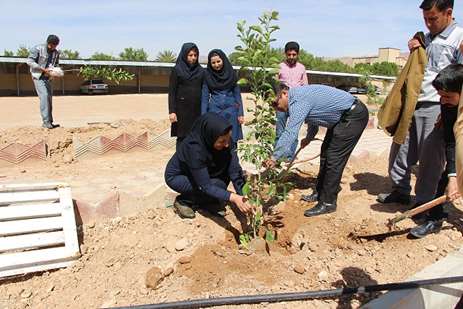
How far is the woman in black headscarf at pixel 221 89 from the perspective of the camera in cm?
444

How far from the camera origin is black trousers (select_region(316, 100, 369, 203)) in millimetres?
3676

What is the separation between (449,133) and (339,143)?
2.74 ft

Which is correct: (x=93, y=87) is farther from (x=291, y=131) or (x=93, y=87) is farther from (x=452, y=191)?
(x=452, y=191)

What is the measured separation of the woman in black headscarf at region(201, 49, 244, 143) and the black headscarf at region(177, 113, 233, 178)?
101 cm

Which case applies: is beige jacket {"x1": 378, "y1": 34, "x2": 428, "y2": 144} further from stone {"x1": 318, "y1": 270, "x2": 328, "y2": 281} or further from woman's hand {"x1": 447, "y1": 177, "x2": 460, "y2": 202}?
stone {"x1": 318, "y1": 270, "x2": 328, "y2": 281}

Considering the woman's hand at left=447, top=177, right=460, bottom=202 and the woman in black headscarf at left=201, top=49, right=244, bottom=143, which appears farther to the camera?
the woman in black headscarf at left=201, top=49, right=244, bottom=143

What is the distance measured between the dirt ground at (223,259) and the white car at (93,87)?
22.2 metres

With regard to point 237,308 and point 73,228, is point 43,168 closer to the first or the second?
point 73,228

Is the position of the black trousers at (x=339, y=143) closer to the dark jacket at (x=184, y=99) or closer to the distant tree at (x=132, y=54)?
the dark jacket at (x=184, y=99)

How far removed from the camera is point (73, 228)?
3.43 metres

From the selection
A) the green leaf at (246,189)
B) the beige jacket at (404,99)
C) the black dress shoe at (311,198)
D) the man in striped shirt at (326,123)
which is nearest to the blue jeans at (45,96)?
the black dress shoe at (311,198)

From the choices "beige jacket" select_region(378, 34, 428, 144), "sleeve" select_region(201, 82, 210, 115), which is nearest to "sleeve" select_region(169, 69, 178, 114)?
"sleeve" select_region(201, 82, 210, 115)

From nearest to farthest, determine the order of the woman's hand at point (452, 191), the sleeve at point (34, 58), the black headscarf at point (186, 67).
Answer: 1. the woman's hand at point (452, 191)
2. the black headscarf at point (186, 67)
3. the sleeve at point (34, 58)

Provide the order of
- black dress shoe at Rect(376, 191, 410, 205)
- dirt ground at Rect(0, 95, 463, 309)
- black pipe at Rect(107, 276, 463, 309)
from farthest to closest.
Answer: black dress shoe at Rect(376, 191, 410, 205) < dirt ground at Rect(0, 95, 463, 309) < black pipe at Rect(107, 276, 463, 309)
